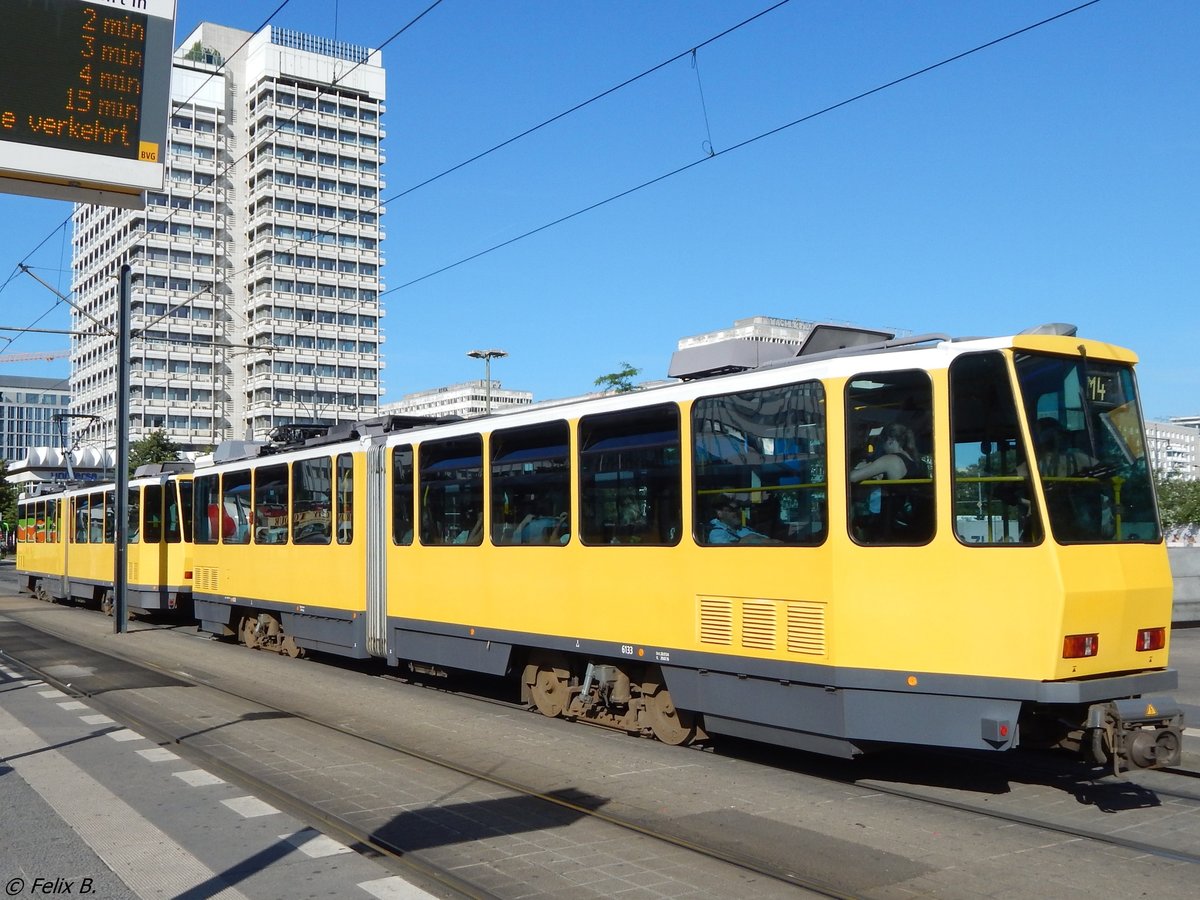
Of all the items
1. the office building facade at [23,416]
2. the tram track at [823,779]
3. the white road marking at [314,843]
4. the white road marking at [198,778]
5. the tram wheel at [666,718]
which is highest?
the office building facade at [23,416]

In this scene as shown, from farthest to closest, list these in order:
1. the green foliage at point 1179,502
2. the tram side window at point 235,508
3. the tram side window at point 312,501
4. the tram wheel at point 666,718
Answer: the green foliage at point 1179,502
the tram side window at point 235,508
the tram side window at point 312,501
the tram wheel at point 666,718

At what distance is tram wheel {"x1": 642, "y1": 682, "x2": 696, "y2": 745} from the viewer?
32.1ft

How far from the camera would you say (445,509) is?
40.9ft

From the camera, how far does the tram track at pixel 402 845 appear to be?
6098 millimetres

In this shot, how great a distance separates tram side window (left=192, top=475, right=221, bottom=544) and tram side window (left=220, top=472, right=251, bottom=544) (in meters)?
0.26

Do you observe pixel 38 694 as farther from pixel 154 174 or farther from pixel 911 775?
pixel 911 775

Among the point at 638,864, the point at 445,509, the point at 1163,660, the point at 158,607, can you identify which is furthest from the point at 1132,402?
the point at 158,607

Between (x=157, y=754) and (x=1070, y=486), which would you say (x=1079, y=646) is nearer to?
(x=1070, y=486)

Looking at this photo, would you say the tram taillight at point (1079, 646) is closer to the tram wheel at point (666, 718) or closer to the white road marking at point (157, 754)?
the tram wheel at point (666, 718)

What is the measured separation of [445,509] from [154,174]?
14.2 ft

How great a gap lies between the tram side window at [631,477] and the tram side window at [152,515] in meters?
14.6

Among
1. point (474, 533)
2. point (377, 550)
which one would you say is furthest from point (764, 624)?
point (377, 550)

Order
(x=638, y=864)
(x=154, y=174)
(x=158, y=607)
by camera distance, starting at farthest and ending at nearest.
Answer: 1. (x=158, y=607)
2. (x=154, y=174)
3. (x=638, y=864)

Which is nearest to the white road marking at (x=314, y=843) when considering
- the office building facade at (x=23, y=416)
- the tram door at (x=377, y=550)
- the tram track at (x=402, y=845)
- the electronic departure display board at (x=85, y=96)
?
the tram track at (x=402, y=845)
